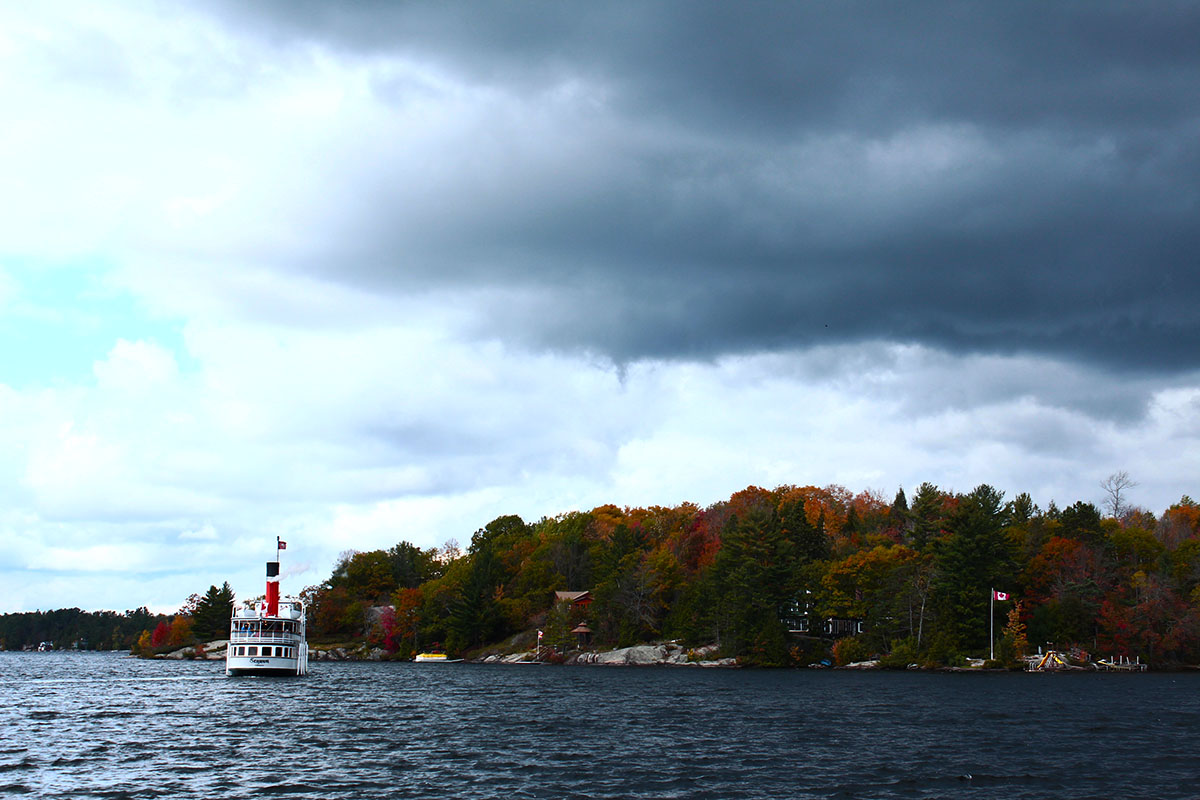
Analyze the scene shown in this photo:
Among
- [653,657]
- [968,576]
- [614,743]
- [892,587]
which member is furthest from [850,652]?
[614,743]

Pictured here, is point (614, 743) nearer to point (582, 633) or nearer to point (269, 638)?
point (269, 638)

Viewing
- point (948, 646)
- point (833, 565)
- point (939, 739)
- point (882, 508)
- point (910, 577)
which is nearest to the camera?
point (939, 739)

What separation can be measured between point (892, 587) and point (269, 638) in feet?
264

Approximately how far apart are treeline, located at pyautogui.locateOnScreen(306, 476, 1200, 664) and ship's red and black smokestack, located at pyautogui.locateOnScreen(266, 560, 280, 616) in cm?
5554

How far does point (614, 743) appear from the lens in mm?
47750

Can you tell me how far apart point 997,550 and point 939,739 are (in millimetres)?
82746

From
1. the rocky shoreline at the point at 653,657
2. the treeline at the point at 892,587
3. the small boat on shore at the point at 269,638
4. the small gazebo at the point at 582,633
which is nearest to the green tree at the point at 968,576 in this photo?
the treeline at the point at 892,587

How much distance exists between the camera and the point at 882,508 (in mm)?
195375

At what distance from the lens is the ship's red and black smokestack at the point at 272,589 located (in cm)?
11169

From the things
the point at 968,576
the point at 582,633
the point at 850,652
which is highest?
the point at 968,576

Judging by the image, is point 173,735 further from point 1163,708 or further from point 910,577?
point 910,577

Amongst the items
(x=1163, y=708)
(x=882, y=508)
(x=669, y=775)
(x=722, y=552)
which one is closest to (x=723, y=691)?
(x=1163, y=708)

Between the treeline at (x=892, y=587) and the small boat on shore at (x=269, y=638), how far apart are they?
54392mm

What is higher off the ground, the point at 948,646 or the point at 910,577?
the point at 910,577
